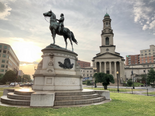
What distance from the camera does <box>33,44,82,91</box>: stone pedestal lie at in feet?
39.1

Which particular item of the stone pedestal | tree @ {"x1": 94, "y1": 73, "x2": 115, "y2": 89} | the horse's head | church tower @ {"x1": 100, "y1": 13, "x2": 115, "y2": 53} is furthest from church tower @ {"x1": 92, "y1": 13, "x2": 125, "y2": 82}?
the horse's head

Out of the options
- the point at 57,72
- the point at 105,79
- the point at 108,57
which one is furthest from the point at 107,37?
the point at 57,72

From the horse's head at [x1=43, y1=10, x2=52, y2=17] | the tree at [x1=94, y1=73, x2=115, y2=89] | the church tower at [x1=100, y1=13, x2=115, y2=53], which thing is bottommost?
the tree at [x1=94, y1=73, x2=115, y2=89]

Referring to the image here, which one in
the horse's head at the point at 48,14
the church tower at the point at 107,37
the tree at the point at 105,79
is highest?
the church tower at the point at 107,37

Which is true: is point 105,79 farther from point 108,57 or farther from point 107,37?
Result: point 107,37

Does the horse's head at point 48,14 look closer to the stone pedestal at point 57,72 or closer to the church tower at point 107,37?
the stone pedestal at point 57,72

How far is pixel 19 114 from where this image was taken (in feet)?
23.7

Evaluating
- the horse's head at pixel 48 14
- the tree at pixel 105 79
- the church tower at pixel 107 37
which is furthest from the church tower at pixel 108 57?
the horse's head at pixel 48 14

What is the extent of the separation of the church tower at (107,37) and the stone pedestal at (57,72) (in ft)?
244

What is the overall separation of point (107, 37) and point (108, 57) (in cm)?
1592

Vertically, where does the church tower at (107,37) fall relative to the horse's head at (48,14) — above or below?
above

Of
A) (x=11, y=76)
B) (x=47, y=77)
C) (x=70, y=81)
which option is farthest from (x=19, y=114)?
(x=11, y=76)

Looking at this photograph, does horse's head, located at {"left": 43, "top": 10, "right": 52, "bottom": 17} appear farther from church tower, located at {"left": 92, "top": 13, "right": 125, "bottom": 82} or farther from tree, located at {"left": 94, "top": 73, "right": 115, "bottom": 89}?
church tower, located at {"left": 92, "top": 13, "right": 125, "bottom": 82}

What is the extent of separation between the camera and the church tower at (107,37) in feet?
280
